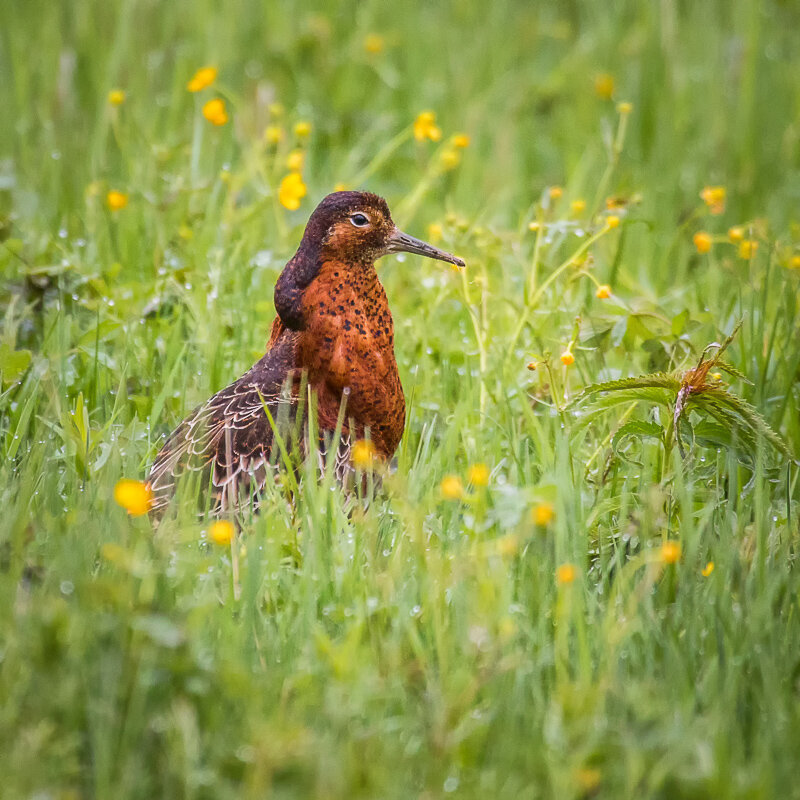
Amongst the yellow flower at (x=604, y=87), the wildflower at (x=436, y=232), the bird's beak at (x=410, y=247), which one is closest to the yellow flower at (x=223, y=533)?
the bird's beak at (x=410, y=247)

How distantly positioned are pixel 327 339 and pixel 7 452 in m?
1.06

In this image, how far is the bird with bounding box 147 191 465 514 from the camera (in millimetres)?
3553

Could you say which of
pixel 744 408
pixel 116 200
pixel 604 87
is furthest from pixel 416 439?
pixel 604 87

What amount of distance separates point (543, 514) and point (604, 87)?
5.40 m

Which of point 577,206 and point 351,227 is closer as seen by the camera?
point 351,227

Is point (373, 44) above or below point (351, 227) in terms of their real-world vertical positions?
above

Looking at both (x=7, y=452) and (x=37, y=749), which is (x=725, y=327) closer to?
(x=7, y=452)

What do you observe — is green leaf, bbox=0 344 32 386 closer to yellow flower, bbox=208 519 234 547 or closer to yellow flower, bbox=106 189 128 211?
yellow flower, bbox=208 519 234 547

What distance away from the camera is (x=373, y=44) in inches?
296

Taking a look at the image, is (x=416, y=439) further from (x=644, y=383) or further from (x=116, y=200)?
(x=116, y=200)

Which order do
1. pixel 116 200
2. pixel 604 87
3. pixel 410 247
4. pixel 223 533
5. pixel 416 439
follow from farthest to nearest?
pixel 604 87 → pixel 116 200 → pixel 416 439 → pixel 410 247 → pixel 223 533

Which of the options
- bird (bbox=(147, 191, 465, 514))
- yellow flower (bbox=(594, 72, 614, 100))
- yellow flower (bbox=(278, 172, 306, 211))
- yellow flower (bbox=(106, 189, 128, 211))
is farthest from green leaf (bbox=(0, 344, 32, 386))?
yellow flower (bbox=(594, 72, 614, 100))

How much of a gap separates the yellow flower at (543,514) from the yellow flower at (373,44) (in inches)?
218

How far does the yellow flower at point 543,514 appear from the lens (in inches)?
99.1
